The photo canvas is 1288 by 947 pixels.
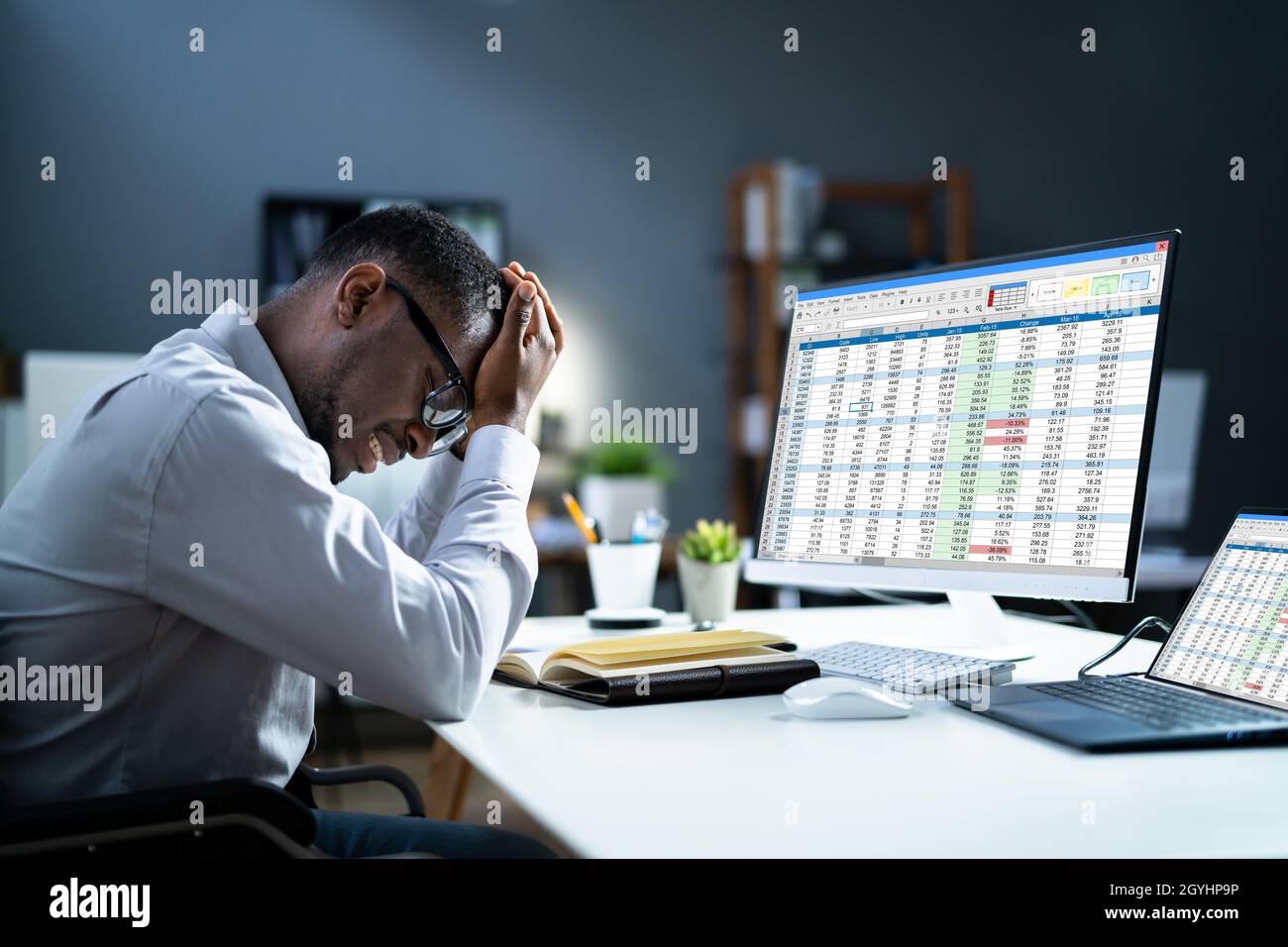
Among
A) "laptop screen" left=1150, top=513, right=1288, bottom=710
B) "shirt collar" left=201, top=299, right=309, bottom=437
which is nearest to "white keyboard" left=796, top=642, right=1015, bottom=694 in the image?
"laptop screen" left=1150, top=513, right=1288, bottom=710

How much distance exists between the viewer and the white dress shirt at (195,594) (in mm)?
895

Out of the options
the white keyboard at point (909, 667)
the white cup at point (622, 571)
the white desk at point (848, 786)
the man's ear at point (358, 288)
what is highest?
the man's ear at point (358, 288)

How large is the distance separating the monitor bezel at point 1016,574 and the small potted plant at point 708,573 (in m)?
0.21

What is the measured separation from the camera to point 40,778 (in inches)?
36.9

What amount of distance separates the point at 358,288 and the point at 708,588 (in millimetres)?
784

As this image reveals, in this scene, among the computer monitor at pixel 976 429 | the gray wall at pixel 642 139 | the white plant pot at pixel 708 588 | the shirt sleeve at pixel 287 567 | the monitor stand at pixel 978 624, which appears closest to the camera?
the shirt sleeve at pixel 287 567

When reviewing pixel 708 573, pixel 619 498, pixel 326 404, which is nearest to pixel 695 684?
pixel 326 404

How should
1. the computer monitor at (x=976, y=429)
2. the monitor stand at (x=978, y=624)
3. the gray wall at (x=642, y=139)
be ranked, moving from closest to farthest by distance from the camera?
the computer monitor at (x=976, y=429) < the monitor stand at (x=978, y=624) < the gray wall at (x=642, y=139)

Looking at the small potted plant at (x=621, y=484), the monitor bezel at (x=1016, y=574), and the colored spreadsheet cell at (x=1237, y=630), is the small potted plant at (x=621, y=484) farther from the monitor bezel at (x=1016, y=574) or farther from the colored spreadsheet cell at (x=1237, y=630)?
the colored spreadsheet cell at (x=1237, y=630)

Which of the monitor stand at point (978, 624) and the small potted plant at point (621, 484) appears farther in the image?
the small potted plant at point (621, 484)

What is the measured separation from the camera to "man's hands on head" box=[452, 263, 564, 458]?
118cm

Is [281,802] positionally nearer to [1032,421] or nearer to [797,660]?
[797,660]

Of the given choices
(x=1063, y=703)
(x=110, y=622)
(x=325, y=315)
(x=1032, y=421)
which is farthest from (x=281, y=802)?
(x=1032, y=421)

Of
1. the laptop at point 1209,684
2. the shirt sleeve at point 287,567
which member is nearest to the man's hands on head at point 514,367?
the shirt sleeve at point 287,567
